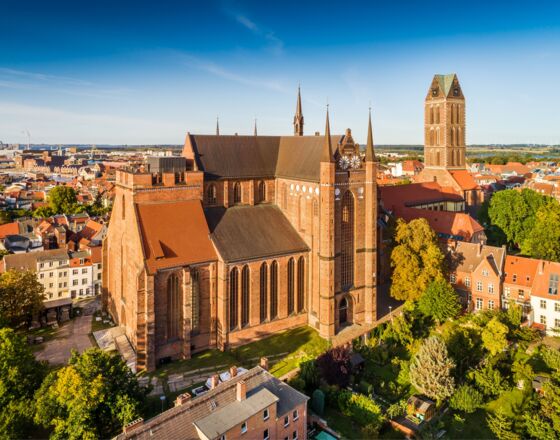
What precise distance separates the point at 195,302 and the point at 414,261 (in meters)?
25.5

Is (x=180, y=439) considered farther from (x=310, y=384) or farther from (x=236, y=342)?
(x=236, y=342)

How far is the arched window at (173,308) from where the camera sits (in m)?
41.7

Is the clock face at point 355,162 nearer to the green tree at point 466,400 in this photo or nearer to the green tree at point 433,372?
the green tree at point 433,372

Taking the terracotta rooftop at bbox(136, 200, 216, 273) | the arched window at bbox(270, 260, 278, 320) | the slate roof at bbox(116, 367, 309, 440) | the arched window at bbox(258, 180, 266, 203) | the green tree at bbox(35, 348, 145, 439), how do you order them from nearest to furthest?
the slate roof at bbox(116, 367, 309, 440), the green tree at bbox(35, 348, 145, 439), the terracotta rooftop at bbox(136, 200, 216, 273), the arched window at bbox(270, 260, 278, 320), the arched window at bbox(258, 180, 266, 203)

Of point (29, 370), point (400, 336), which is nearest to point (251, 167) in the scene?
point (400, 336)

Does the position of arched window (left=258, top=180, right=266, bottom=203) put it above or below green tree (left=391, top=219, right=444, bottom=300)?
above

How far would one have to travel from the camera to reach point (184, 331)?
41906 mm

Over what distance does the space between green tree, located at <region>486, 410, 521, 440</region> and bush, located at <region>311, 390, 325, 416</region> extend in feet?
40.4

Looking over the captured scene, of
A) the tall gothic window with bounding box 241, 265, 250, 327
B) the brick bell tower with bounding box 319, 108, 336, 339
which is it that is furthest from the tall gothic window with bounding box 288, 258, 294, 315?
the tall gothic window with bounding box 241, 265, 250, 327

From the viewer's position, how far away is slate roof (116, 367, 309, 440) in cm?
2495

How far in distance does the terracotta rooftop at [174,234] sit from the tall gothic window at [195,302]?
1.62 meters

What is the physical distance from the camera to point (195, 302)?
→ 4325 cm

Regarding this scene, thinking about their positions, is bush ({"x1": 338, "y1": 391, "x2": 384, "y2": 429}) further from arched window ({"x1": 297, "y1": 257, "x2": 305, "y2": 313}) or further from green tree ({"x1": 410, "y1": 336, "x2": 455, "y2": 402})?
arched window ({"x1": 297, "y1": 257, "x2": 305, "y2": 313})

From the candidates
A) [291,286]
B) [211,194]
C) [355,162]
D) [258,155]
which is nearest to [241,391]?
[291,286]
